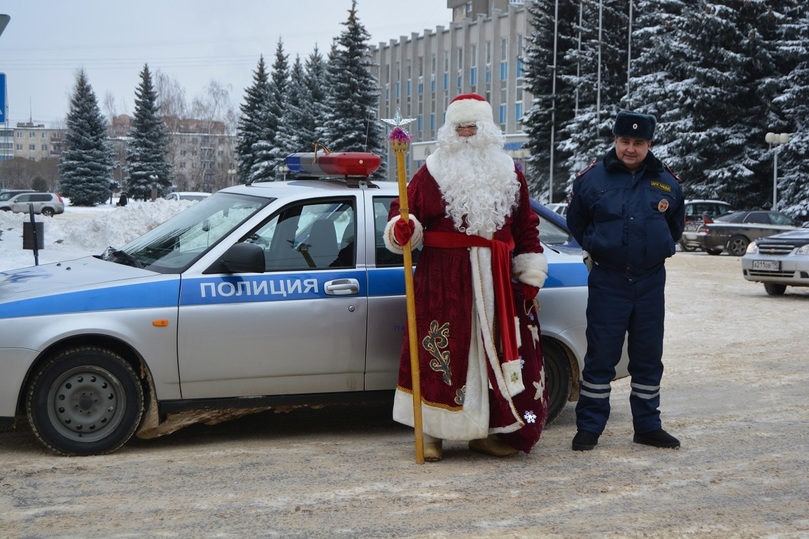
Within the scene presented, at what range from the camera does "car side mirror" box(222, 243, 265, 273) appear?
6.22 m

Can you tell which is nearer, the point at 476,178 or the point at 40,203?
the point at 476,178

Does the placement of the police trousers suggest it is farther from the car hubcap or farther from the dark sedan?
the dark sedan

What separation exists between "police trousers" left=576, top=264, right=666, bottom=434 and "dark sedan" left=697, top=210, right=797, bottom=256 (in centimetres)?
2531

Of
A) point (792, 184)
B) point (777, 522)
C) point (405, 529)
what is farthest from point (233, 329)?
point (792, 184)

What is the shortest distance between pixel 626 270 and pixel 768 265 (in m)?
11.9

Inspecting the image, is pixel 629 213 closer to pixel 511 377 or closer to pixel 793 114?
pixel 511 377

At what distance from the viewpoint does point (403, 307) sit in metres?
6.70

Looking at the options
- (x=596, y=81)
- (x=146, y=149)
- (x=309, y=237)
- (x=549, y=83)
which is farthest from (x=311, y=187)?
(x=146, y=149)

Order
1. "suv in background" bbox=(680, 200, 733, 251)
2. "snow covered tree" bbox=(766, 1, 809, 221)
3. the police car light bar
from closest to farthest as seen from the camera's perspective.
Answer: the police car light bar, "suv in background" bbox=(680, 200, 733, 251), "snow covered tree" bbox=(766, 1, 809, 221)

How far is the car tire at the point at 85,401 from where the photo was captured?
6090 mm

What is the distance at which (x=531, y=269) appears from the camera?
20.9ft

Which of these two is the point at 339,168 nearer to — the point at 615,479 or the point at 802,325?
the point at 615,479

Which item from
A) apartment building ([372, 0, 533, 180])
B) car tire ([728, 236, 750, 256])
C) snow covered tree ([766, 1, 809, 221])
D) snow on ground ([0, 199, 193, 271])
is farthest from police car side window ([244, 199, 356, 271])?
apartment building ([372, 0, 533, 180])

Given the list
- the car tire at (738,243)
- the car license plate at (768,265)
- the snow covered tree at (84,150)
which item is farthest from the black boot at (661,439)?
the snow covered tree at (84,150)
